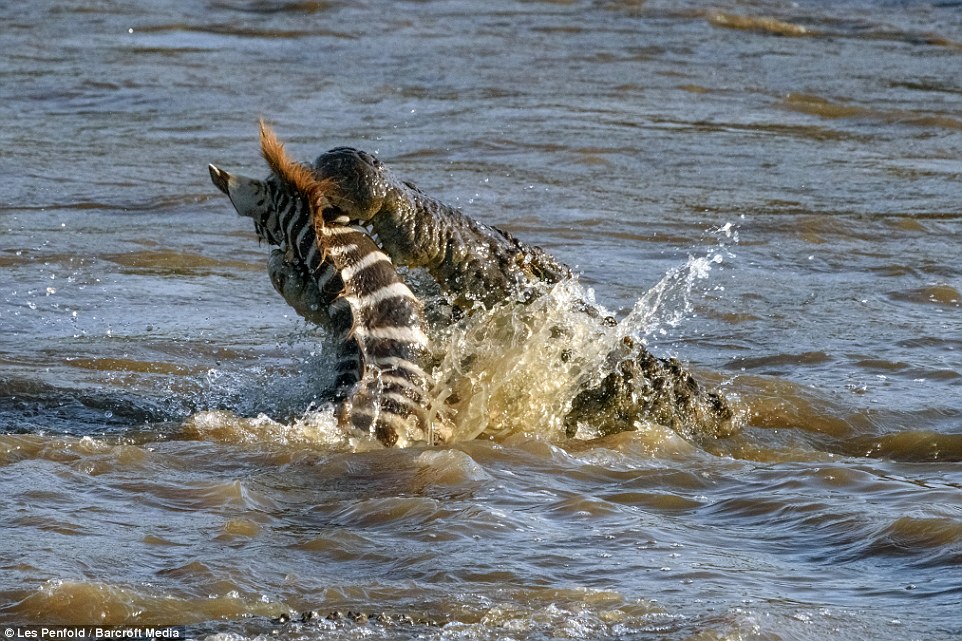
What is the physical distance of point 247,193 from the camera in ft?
15.1

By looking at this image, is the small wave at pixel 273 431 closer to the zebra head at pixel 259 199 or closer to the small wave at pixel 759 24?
the zebra head at pixel 259 199

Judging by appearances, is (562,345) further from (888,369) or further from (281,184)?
(888,369)

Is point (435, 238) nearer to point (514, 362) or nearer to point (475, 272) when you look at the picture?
point (475, 272)

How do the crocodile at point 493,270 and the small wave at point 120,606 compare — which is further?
the crocodile at point 493,270

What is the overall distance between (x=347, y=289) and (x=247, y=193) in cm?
43

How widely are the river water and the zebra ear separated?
0.65 meters

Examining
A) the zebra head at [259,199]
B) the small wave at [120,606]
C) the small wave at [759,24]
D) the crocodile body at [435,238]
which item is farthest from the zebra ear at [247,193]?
the small wave at [759,24]

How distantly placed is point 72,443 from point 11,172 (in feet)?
19.1

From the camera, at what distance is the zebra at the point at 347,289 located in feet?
14.6

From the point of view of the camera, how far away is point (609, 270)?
815 centimetres

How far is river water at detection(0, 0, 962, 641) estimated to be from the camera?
3.72 m

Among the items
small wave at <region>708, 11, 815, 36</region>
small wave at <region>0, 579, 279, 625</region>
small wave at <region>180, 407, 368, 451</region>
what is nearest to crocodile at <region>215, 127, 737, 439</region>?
small wave at <region>180, 407, 368, 451</region>

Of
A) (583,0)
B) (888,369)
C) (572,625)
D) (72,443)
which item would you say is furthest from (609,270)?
(583,0)

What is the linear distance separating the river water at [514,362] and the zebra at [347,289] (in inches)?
5.5
